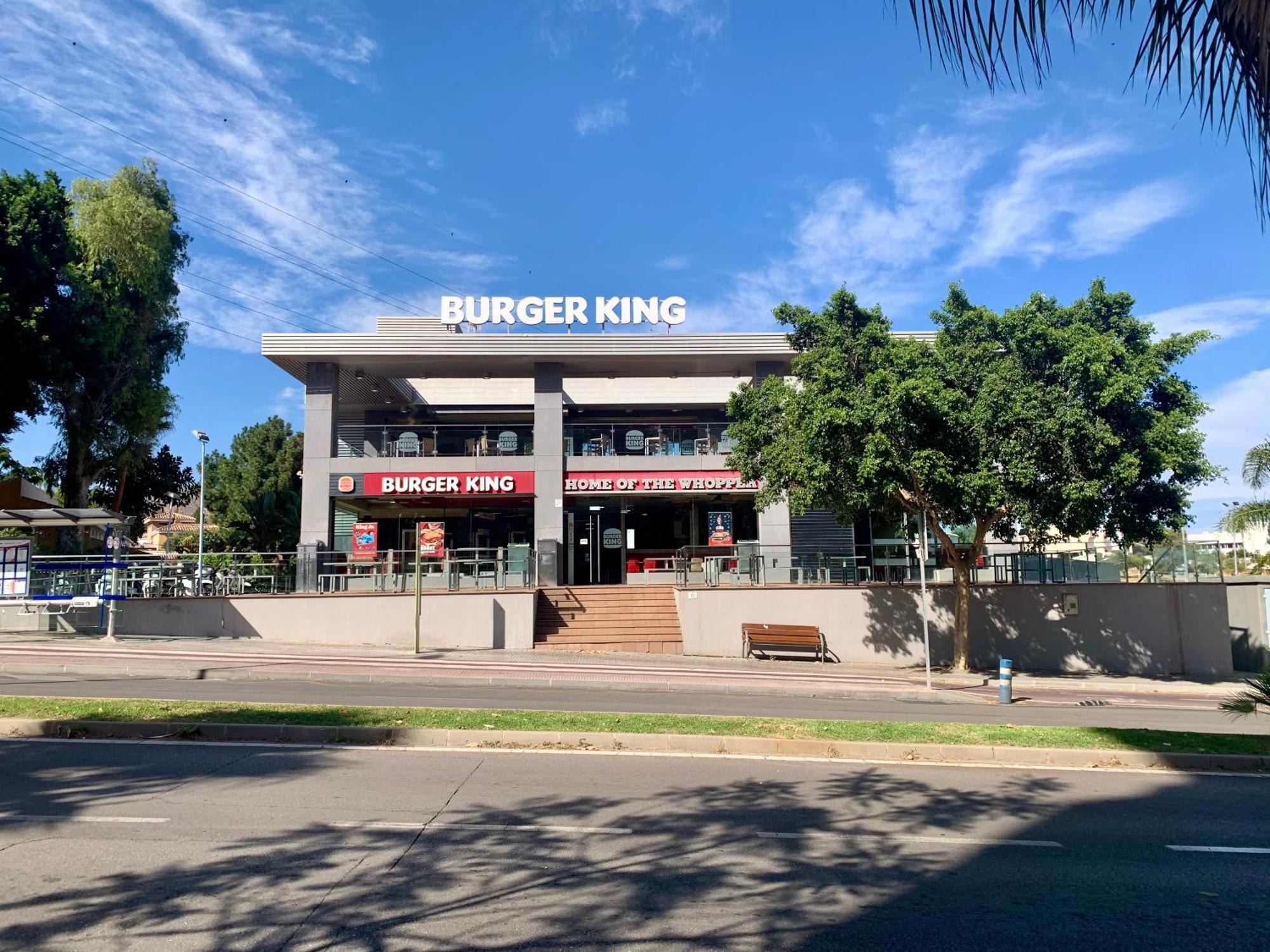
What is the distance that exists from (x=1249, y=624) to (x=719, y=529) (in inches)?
622

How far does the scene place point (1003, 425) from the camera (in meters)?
19.4

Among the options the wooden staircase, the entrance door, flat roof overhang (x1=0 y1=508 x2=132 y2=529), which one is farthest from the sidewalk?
the entrance door

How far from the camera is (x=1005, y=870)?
567 cm

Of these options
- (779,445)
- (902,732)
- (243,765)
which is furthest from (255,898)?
(779,445)

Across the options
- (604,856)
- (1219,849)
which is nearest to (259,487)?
(604,856)

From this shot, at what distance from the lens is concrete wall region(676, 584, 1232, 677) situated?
23.7 meters

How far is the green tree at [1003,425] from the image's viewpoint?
1903 centimetres

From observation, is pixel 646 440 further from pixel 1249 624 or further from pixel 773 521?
pixel 1249 624

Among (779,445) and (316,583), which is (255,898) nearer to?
(779,445)

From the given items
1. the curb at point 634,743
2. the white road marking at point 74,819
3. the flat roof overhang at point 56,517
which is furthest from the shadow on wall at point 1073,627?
the white road marking at point 74,819

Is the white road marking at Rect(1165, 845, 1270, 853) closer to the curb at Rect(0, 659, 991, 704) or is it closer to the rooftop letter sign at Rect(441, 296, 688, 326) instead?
the curb at Rect(0, 659, 991, 704)

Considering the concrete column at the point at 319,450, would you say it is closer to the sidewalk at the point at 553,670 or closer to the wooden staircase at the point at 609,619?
the sidewalk at the point at 553,670

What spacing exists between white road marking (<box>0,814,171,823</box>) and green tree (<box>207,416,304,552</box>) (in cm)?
4112

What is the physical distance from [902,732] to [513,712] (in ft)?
16.2
